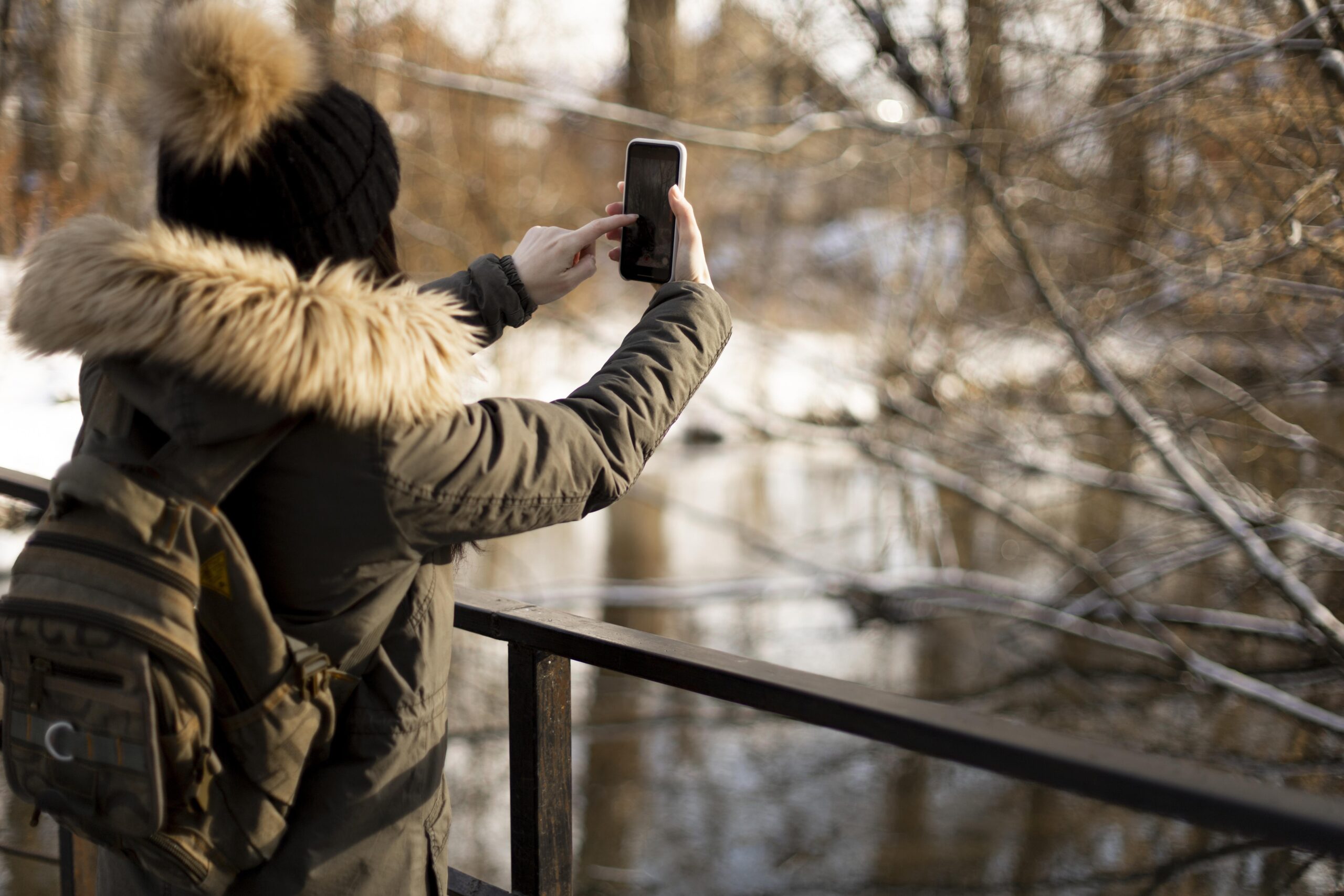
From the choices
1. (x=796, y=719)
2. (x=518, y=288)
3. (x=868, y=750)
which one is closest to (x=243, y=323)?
(x=518, y=288)

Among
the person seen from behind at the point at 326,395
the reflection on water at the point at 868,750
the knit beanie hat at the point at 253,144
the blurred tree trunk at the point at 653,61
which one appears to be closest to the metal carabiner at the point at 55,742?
the person seen from behind at the point at 326,395

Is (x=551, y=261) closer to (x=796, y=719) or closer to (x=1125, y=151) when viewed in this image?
(x=796, y=719)

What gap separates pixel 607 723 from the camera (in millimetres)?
8258

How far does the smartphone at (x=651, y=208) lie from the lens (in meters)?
1.44

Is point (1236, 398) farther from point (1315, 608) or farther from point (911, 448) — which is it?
point (911, 448)

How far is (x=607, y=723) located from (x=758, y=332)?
10.8 ft

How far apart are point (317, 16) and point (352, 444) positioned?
19.3 ft

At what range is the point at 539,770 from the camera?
60.0 inches

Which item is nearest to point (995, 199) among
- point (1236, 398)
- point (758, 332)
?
point (1236, 398)

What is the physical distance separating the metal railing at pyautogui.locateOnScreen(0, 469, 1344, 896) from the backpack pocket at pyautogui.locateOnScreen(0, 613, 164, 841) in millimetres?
529

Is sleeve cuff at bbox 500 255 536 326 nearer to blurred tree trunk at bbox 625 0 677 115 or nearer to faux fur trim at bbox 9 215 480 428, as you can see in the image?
faux fur trim at bbox 9 215 480 428

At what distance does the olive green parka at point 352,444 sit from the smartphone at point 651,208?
21 cm

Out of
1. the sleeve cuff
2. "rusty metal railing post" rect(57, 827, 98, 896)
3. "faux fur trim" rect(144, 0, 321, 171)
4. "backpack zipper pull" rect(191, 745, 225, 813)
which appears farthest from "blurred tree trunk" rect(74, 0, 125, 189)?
"backpack zipper pull" rect(191, 745, 225, 813)

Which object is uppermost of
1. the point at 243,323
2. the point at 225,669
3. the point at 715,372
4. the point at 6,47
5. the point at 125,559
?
the point at 6,47
